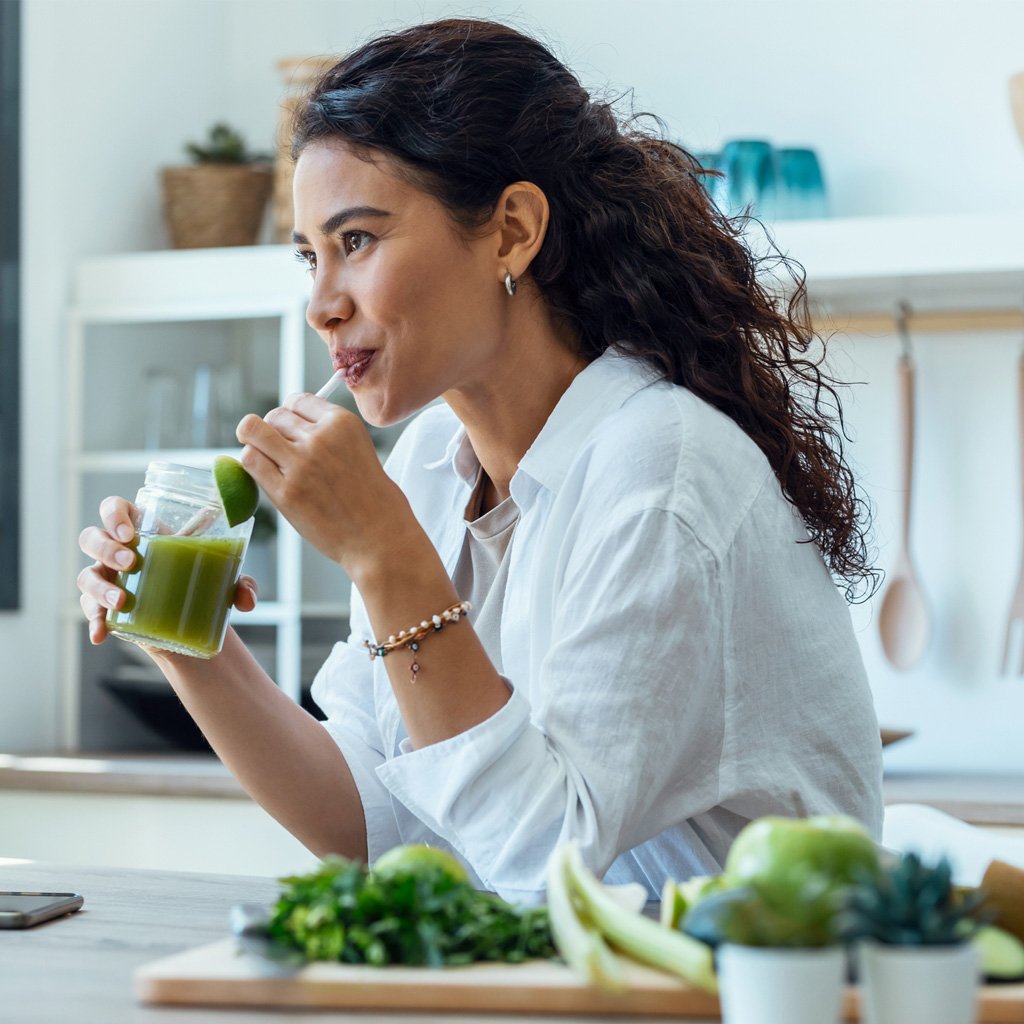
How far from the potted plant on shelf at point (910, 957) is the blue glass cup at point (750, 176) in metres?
2.20

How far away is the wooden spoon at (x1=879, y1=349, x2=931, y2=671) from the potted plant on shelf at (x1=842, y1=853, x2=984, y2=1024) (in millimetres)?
2168

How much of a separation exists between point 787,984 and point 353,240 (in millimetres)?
853

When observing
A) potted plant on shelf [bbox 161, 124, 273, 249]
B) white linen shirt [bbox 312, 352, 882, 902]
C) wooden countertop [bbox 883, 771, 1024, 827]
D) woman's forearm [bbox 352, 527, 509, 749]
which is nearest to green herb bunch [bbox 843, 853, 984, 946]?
white linen shirt [bbox 312, 352, 882, 902]

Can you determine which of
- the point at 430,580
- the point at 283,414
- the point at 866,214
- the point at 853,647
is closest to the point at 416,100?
the point at 283,414

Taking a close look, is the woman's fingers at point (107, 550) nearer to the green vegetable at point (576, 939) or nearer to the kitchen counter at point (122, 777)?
the green vegetable at point (576, 939)

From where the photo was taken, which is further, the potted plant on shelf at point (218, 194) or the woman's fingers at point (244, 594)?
the potted plant on shelf at point (218, 194)

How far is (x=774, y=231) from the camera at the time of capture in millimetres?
2600

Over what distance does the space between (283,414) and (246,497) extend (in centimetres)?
7

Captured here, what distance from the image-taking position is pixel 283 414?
1.19 m

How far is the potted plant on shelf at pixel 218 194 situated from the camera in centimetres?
311

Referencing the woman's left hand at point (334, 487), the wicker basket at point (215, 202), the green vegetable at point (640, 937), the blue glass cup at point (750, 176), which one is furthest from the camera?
the wicker basket at point (215, 202)

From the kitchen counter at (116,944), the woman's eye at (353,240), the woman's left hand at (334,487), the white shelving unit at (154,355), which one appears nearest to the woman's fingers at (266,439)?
the woman's left hand at (334,487)

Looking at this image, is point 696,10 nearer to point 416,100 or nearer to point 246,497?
point 416,100

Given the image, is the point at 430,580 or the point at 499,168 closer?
the point at 430,580
